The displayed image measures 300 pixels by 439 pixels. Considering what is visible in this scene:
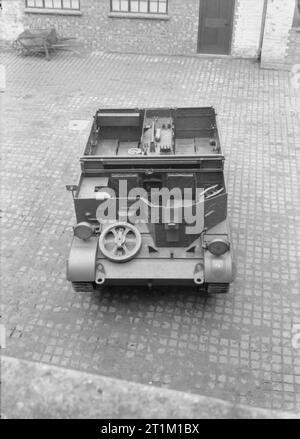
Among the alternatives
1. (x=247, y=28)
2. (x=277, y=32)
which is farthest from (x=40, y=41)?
(x=277, y=32)

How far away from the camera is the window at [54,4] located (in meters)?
13.7

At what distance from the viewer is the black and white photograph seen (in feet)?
14.7

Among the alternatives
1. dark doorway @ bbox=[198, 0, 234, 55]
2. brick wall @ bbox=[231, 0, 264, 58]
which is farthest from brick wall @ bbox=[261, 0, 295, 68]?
dark doorway @ bbox=[198, 0, 234, 55]

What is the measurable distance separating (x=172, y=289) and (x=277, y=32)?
9.58m

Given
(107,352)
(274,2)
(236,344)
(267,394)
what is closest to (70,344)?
(107,352)

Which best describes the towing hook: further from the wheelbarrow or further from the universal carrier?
the wheelbarrow

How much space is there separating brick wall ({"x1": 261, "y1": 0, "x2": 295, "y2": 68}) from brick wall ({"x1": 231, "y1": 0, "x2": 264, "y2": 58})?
43cm

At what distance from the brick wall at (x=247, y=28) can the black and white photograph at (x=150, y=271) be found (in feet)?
13.4

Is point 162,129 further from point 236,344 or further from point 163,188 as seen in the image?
point 236,344

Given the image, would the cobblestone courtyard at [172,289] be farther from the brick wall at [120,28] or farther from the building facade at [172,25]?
the brick wall at [120,28]

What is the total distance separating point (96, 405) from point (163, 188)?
3082 mm

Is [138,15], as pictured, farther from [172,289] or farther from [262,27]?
[172,289]

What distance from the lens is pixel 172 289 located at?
6285 mm

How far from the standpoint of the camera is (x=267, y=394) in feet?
16.8
